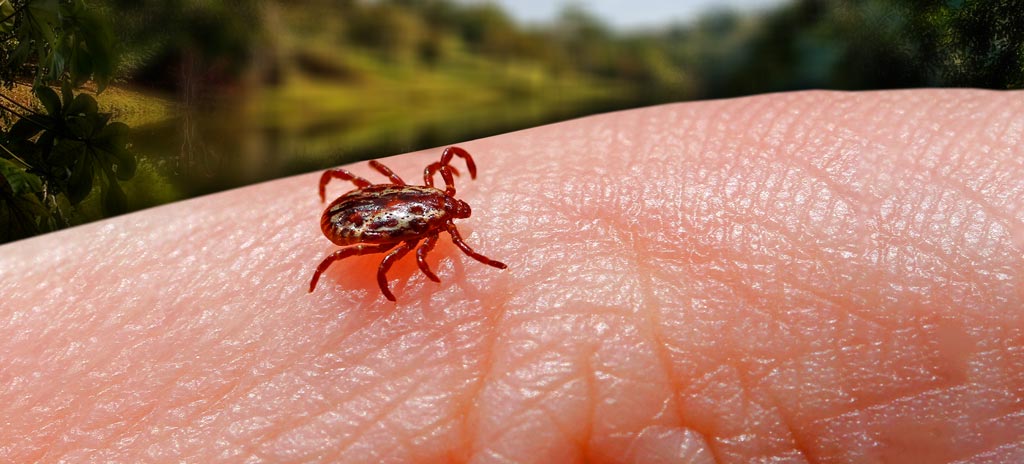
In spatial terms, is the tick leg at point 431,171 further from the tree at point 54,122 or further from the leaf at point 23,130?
the leaf at point 23,130

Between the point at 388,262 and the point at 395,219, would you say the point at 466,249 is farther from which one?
the point at 395,219

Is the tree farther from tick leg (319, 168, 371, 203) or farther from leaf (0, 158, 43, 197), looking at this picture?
tick leg (319, 168, 371, 203)

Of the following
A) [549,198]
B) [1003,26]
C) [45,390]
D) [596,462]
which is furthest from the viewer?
[1003,26]

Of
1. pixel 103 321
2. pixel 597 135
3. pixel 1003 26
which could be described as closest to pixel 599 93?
pixel 597 135

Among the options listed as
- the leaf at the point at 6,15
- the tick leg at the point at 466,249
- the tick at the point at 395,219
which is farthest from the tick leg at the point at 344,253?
the leaf at the point at 6,15

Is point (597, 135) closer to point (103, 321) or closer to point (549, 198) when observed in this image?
point (549, 198)

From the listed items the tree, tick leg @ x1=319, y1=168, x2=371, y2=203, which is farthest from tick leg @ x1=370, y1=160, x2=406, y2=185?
the tree

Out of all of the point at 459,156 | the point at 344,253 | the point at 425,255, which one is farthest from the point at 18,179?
the point at 459,156
